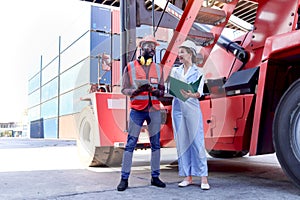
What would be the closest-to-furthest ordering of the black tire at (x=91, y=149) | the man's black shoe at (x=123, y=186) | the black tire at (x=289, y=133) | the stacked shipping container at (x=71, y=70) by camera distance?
the black tire at (x=289, y=133), the man's black shoe at (x=123, y=186), the black tire at (x=91, y=149), the stacked shipping container at (x=71, y=70)

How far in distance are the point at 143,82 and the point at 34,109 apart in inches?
1331

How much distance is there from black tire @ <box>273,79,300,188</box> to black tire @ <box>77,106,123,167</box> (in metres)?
2.65

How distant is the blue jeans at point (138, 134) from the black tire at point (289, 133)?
1197 millimetres

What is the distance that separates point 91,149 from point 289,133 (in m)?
3.08

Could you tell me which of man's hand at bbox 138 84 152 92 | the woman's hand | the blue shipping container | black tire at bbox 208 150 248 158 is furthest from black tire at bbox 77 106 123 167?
the blue shipping container

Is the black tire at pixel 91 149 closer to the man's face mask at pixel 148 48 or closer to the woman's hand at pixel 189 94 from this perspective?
the man's face mask at pixel 148 48

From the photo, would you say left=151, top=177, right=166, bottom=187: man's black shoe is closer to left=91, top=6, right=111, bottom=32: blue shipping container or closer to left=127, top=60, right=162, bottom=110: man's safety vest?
left=127, top=60, right=162, bottom=110: man's safety vest

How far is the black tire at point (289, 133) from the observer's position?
292 centimetres

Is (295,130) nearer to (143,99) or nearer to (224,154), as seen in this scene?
(143,99)

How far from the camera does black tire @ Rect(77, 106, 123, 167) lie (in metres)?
5.02

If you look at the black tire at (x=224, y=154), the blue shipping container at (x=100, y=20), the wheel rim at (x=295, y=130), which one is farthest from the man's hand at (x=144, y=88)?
the blue shipping container at (x=100, y=20)

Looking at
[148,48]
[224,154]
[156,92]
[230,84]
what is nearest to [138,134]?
[156,92]

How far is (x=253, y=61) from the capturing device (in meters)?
3.97

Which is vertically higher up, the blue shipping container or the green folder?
the blue shipping container
